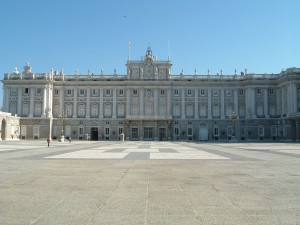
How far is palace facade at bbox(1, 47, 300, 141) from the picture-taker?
80125 mm

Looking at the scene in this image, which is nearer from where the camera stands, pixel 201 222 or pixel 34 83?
pixel 201 222

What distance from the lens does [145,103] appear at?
82812 millimetres

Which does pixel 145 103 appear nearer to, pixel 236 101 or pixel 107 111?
pixel 107 111

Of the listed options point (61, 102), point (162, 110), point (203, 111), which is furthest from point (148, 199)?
point (61, 102)

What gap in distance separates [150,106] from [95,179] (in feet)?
235

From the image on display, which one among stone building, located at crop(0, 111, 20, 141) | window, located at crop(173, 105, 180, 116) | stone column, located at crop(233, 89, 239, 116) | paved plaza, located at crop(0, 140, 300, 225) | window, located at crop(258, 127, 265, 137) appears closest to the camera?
paved plaza, located at crop(0, 140, 300, 225)

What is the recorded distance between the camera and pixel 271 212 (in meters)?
6.90

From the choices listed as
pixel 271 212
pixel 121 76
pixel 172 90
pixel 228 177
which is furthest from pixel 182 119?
pixel 271 212

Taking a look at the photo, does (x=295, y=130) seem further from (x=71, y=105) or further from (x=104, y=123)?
(x=71, y=105)

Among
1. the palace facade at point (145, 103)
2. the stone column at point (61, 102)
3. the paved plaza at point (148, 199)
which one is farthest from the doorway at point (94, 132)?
the paved plaza at point (148, 199)

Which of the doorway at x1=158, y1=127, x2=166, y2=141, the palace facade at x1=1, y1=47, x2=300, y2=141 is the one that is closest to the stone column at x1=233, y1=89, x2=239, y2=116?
the palace facade at x1=1, y1=47, x2=300, y2=141

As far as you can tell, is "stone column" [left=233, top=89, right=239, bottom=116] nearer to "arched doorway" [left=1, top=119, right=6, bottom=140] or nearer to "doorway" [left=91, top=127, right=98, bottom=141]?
"doorway" [left=91, top=127, right=98, bottom=141]

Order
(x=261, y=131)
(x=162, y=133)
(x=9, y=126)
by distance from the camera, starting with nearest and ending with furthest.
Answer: (x=9, y=126)
(x=261, y=131)
(x=162, y=133)

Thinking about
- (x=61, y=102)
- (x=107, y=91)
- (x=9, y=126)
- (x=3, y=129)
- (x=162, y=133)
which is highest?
(x=107, y=91)
